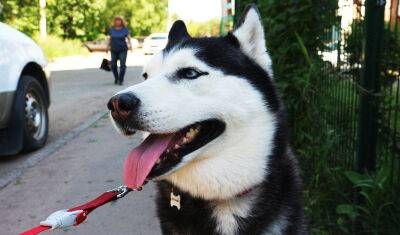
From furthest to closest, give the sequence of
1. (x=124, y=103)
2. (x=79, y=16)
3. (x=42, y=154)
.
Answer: (x=79, y=16) < (x=42, y=154) < (x=124, y=103)

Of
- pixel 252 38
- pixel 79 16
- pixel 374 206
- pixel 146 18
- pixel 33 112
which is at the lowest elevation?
pixel 374 206

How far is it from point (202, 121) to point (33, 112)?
4321 millimetres

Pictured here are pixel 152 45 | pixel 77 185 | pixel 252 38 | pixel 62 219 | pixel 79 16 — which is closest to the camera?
pixel 62 219

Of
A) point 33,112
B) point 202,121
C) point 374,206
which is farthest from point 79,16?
point 202,121

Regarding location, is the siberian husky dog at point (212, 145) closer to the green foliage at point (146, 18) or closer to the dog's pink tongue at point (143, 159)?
the dog's pink tongue at point (143, 159)

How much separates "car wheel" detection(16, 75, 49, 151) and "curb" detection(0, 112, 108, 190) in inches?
5.6

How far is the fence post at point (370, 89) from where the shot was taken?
3.12 meters

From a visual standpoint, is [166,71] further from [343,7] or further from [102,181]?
[102,181]

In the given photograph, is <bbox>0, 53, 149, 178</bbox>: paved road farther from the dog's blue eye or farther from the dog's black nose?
the dog's black nose

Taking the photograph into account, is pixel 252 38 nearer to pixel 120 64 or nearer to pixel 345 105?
pixel 345 105

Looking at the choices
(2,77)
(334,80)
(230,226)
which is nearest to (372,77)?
(334,80)

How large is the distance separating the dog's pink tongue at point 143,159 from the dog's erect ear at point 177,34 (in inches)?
27.6

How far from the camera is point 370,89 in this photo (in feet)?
10.5

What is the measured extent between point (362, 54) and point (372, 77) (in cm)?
21
